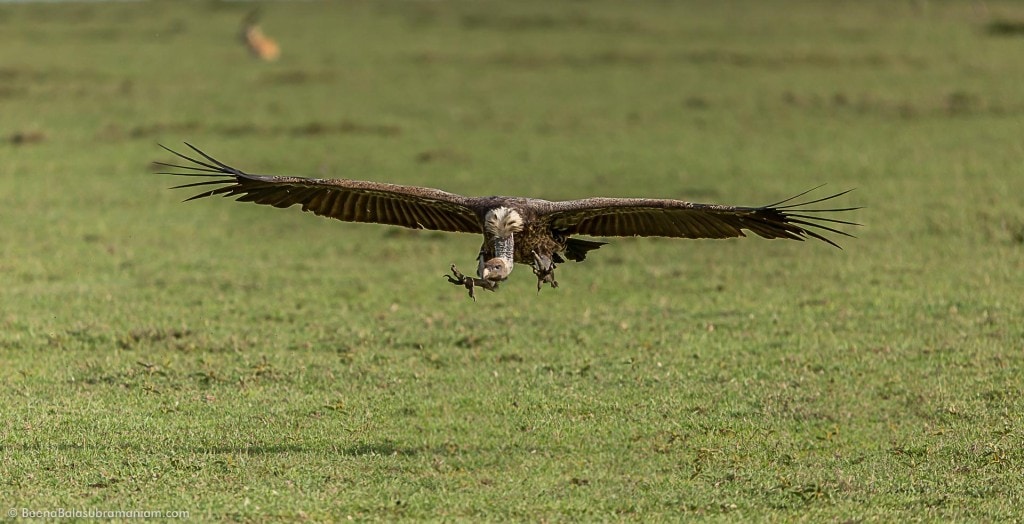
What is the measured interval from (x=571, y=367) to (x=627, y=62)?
22.5 metres

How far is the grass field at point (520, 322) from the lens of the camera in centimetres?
770

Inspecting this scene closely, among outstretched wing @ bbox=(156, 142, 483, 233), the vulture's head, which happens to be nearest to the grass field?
the vulture's head

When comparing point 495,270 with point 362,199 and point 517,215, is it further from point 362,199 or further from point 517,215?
point 362,199

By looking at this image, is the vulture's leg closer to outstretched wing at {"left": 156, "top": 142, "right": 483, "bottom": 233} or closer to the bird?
the bird

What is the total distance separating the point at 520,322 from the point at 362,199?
10.1ft

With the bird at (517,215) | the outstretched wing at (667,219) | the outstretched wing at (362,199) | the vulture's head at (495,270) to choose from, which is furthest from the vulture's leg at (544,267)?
the vulture's head at (495,270)

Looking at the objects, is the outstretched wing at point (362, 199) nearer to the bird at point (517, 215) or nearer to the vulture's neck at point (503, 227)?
the bird at point (517, 215)

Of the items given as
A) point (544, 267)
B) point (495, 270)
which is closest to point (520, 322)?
point (544, 267)

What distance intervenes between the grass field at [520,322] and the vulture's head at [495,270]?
122 cm

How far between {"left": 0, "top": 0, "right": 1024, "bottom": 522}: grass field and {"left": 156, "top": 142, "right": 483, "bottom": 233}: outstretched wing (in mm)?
1349

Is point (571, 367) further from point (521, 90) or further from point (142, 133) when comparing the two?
point (521, 90)

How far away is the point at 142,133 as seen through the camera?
22.1m

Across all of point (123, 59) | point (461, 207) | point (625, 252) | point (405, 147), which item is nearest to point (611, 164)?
point (405, 147)

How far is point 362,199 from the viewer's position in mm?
8711
